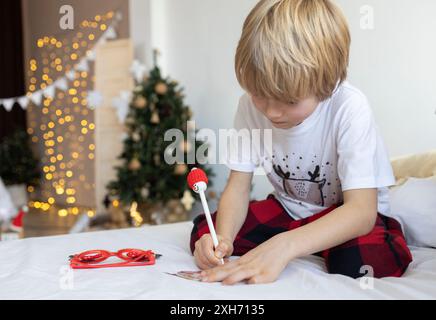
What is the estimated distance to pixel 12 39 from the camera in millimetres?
4965

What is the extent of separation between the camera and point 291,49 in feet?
2.81

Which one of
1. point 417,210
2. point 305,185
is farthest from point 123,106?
point 417,210

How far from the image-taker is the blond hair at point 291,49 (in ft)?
2.81

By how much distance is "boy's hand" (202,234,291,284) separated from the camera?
2.60 feet

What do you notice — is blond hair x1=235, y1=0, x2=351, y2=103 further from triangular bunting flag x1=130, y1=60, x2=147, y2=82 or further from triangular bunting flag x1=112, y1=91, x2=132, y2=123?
triangular bunting flag x1=130, y1=60, x2=147, y2=82

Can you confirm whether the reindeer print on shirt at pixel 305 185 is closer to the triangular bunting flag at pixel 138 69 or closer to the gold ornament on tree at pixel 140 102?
the gold ornament on tree at pixel 140 102

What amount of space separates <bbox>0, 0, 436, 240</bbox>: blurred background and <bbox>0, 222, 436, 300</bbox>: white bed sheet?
0.84m

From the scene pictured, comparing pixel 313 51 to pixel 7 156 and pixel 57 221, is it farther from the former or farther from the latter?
pixel 7 156

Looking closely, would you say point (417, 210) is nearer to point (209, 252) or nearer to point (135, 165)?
point (209, 252)

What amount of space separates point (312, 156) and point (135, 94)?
6.29 ft

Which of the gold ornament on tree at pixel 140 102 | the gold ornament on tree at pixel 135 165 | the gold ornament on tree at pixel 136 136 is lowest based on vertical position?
the gold ornament on tree at pixel 135 165

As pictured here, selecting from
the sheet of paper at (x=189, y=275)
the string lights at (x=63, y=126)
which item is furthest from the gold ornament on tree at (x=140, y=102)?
the sheet of paper at (x=189, y=275)

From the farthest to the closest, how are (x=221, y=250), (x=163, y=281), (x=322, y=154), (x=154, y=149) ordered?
(x=154, y=149) → (x=322, y=154) → (x=221, y=250) → (x=163, y=281)
